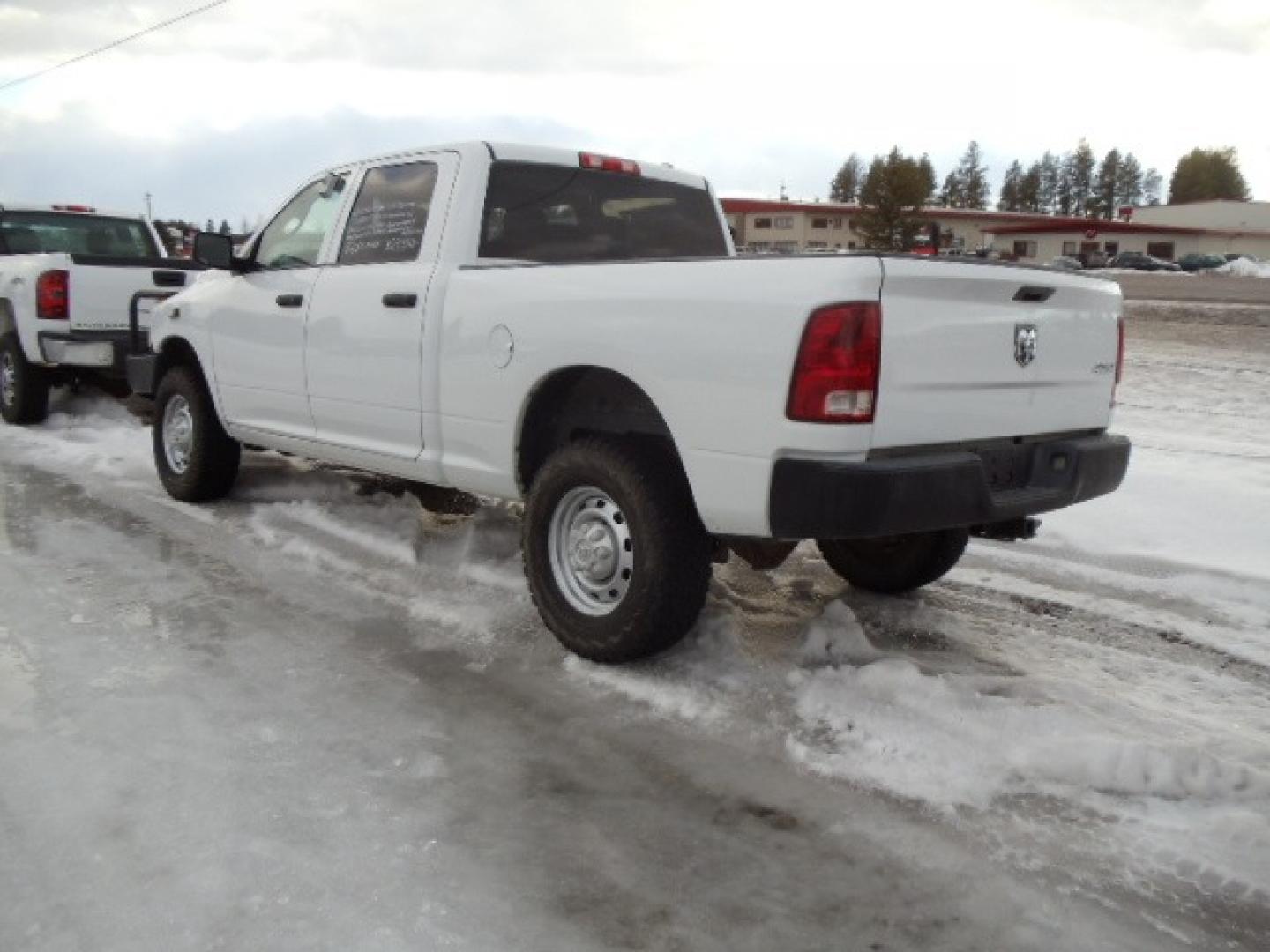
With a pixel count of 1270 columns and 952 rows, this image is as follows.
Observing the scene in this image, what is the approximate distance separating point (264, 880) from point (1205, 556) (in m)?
4.96

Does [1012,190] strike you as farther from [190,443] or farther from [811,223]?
[190,443]

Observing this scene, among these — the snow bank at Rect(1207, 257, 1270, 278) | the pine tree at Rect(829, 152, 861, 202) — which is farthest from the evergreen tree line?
the snow bank at Rect(1207, 257, 1270, 278)

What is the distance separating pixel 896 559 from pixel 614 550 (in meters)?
1.55

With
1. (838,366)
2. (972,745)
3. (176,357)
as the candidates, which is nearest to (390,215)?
(176,357)

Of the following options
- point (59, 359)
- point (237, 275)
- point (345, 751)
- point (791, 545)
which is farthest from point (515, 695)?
point (59, 359)

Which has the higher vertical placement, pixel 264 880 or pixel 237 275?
pixel 237 275

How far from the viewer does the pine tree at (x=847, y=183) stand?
471 feet

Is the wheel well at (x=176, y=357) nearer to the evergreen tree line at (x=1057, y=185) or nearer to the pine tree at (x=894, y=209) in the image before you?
the pine tree at (x=894, y=209)

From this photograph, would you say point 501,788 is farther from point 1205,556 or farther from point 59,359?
point 59,359

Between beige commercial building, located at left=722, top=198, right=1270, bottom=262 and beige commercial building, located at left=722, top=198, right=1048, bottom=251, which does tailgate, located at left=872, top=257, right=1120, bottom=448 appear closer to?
beige commercial building, located at left=722, top=198, right=1270, bottom=262

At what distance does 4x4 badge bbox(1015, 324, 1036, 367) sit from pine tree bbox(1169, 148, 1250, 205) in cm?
14013

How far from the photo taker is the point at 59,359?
859 centimetres

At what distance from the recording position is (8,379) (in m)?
9.27

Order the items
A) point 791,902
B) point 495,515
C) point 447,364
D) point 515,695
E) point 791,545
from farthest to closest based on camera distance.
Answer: point 495,515, point 447,364, point 791,545, point 515,695, point 791,902
